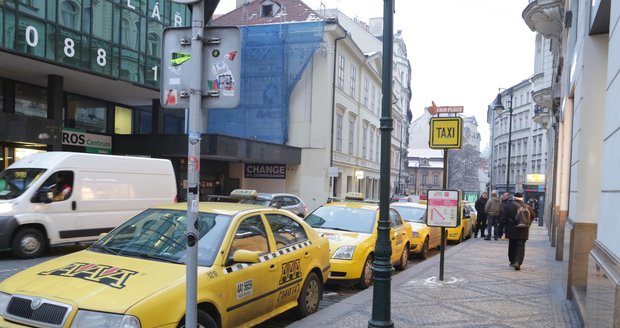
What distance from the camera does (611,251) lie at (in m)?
3.67

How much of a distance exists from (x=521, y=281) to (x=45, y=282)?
25.5 ft

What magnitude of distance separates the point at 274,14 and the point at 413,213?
23983mm

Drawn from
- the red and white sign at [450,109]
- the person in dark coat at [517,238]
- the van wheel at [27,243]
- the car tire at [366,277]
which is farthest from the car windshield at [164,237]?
the person in dark coat at [517,238]

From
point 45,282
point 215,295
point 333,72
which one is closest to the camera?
point 45,282

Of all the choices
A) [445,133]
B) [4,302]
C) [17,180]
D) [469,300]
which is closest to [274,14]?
[17,180]

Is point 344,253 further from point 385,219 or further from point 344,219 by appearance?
point 385,219

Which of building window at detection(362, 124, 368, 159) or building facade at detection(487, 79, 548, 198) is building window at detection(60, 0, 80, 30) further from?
building facade at detection(487, 79, 548, 198)

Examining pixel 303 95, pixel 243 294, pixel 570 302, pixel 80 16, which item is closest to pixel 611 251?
pixel 243 294

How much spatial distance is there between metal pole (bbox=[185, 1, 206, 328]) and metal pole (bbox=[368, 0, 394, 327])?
2292 mm

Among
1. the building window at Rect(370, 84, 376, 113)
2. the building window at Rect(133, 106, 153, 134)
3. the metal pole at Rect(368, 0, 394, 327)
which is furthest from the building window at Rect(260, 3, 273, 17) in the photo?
the metal pole at Rect(368, 0, 394, 327)

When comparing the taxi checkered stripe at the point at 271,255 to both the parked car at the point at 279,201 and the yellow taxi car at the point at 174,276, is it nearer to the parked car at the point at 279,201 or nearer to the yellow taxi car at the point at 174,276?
the yellow taxi car at the point at 174,276

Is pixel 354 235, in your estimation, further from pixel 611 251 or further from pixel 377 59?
pixel 377 59

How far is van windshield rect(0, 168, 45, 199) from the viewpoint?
10461 mm

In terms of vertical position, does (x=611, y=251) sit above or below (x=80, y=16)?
below
